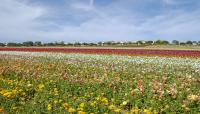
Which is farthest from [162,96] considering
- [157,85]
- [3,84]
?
[3,84]

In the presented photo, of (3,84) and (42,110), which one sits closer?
(42,110)

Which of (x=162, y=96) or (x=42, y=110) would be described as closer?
(x=42, y=110)

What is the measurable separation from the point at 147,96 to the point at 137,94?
37 centimetres

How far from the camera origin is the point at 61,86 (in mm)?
12414

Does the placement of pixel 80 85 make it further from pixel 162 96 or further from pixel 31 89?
pixel 162 96

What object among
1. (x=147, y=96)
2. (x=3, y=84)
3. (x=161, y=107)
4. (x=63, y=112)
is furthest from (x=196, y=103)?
(x=3, y=84)

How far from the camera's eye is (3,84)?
12000 millimetres

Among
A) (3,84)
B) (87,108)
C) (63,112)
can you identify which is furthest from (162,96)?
(3,84)

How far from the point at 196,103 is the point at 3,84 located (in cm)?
602

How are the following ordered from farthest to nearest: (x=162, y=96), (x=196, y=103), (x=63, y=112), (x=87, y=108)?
(x=162, y=96)
(x=196, y=103)
(x=87, y=108)
(x=63, y=112)

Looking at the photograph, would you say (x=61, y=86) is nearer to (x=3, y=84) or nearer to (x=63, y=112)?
(x=3, y=84)

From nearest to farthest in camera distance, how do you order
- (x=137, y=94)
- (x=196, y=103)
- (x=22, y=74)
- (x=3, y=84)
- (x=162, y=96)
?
(x=196, y=103)
(x=162, y=96)
(x=137, y=94)
(x=3, y=84)
(x=22, y=74)

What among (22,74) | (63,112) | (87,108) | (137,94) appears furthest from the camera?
(22,74)

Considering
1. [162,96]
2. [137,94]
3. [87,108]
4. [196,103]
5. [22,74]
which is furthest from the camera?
[22,74]
